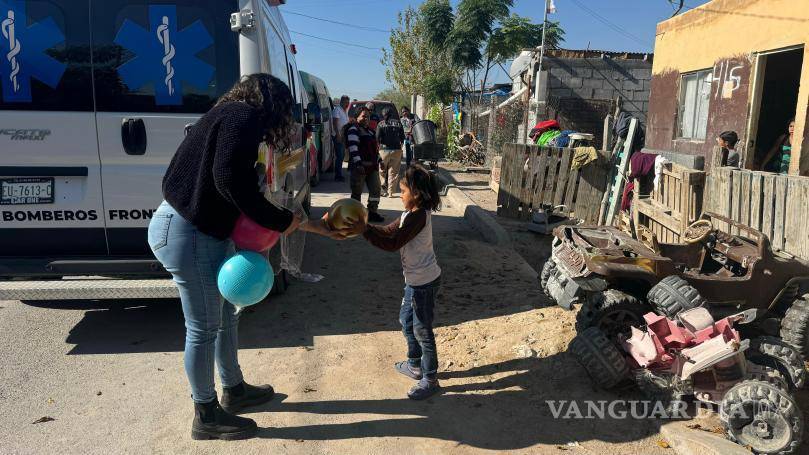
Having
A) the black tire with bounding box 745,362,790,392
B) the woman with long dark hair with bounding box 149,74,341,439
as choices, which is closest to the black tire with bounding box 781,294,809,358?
the black tire with bounding box 745,362,790,392

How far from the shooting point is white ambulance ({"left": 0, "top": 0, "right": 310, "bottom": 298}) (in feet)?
12.7

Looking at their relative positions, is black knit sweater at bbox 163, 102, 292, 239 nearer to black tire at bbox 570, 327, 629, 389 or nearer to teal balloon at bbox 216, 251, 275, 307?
teal balloon at bbox 216, 251, 275, 307

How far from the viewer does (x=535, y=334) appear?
14.1 ft

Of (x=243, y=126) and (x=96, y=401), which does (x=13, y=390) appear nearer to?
(x=96, y=401)

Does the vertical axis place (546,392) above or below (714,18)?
below

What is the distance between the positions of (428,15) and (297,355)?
23.8 m

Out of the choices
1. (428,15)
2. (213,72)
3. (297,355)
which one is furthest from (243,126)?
(428,15)

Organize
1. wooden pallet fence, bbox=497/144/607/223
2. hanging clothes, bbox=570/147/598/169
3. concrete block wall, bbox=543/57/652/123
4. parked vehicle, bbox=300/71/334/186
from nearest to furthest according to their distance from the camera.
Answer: hanging clothes, bbox=570/147/598/169 → wooden pallet fence, bbox=497/144/607/223 → parked vehicle, bbox=300/71/334/186 → concrete block wall, bbox=543/57/652/123

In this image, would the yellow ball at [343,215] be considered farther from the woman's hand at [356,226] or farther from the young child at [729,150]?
the young child at [729,150]

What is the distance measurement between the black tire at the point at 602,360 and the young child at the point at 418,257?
3.04 feet

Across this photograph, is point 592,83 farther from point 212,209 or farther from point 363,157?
point 212,209

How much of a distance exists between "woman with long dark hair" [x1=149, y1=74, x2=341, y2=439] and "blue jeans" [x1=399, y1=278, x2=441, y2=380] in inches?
28.8

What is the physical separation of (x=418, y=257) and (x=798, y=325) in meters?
2.63

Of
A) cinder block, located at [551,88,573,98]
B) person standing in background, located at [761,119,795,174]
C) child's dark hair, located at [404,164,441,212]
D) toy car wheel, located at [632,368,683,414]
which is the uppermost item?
cinder block, located at [551,88,573,98]
